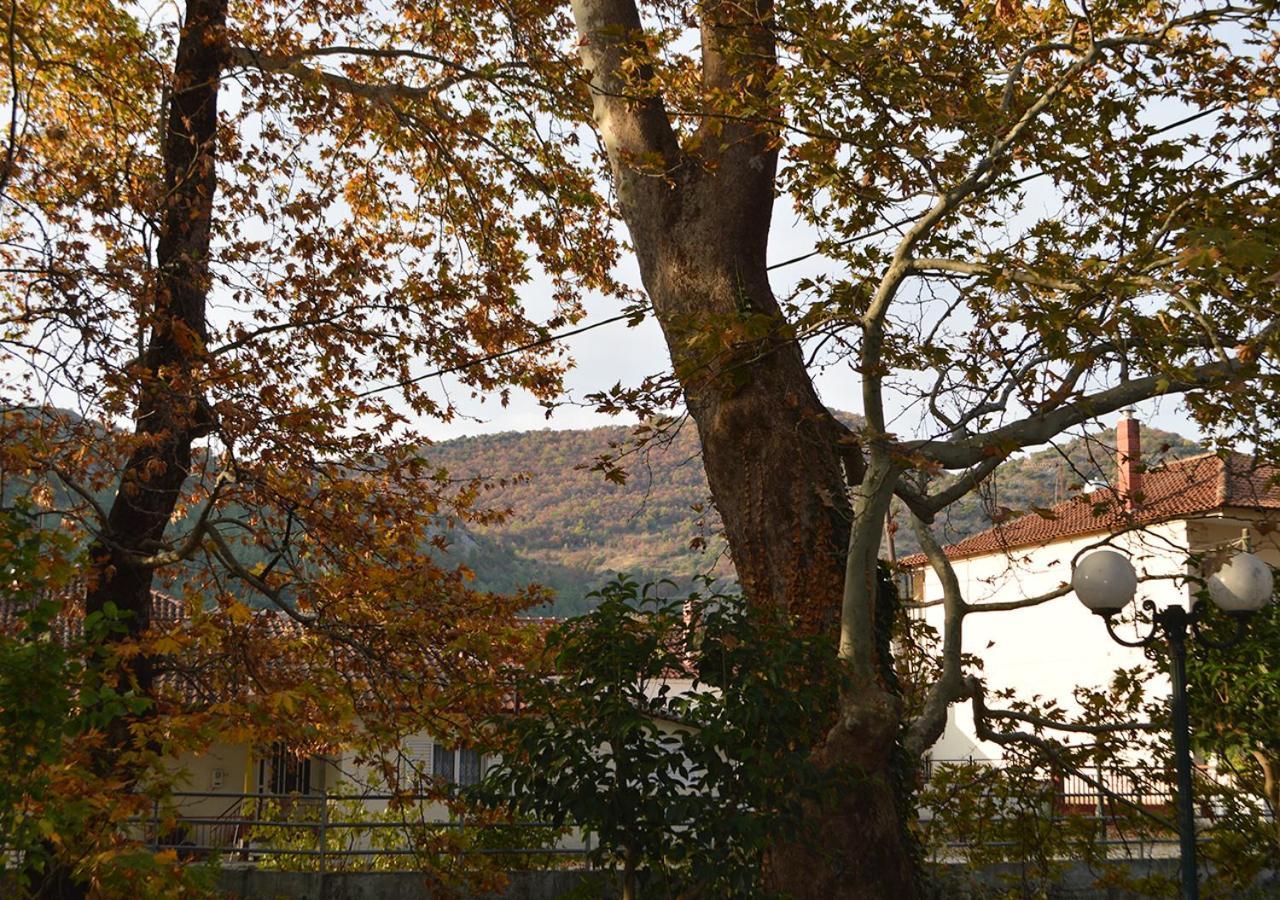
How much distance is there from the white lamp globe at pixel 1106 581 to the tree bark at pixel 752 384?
1734mm

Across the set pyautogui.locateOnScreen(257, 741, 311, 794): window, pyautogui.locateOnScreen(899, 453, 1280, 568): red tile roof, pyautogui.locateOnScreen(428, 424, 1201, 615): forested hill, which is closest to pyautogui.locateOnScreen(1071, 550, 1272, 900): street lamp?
pyautogui.locateOnScreen(899, 453, 1280, 568): red tile roof

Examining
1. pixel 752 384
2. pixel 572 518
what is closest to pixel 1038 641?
pixel 752 384

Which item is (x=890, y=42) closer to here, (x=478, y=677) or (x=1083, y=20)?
(x=1083, y=20)

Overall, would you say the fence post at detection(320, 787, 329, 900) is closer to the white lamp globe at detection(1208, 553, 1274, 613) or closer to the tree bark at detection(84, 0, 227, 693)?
the tree bark at detection(84, 0, 227, 693)

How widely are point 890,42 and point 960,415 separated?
2.45m

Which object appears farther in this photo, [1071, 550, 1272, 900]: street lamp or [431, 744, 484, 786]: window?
[431, 744, 484, 786]: window

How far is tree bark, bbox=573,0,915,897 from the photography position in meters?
6.57

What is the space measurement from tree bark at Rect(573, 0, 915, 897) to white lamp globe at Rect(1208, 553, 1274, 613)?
102 inches

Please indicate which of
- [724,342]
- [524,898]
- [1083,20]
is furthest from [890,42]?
[524,898]

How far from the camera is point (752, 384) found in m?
7.35

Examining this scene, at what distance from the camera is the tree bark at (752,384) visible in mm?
6574

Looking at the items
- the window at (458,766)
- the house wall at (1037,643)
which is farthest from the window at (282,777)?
the house wall at (1037,643)

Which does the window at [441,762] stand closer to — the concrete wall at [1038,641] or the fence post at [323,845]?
the fence post at [323,845]

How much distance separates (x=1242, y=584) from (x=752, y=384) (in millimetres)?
3493
